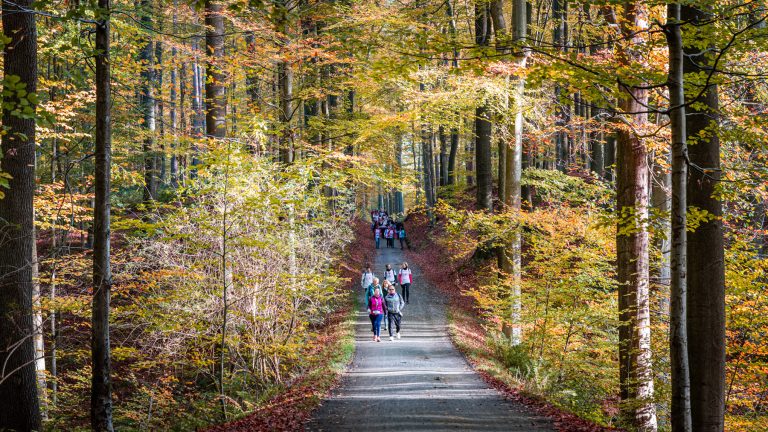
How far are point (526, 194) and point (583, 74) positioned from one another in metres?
16.9

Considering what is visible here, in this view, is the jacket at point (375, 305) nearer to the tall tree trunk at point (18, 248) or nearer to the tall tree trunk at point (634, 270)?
the tall tree trunk at point (634, 270)

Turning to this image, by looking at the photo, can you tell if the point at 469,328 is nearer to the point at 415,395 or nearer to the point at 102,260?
the point at 415,395

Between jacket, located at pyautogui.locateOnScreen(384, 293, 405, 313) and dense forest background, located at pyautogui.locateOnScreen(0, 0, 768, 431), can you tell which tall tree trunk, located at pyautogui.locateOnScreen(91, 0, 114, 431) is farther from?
jacket, located at pyautogui.locateOnScreen(384, 293, 405, 313)

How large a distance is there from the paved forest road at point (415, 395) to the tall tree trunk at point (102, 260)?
9.40 feet

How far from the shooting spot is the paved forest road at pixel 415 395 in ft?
26.8

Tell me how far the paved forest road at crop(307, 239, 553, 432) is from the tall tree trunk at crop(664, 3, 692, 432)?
3.13 m

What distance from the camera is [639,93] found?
26.9ft

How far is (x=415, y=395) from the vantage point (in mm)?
9938

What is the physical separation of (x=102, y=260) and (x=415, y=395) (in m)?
5.83

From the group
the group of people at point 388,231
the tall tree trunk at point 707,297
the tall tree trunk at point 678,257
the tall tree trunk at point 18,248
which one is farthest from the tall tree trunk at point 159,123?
the group of people at point 388,231

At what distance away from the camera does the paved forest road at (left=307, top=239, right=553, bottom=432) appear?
26.8ft

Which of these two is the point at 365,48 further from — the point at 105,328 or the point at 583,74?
the point at 105,328

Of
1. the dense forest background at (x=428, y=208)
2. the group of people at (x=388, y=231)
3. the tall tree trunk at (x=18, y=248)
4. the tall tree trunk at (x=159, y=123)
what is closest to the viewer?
the dense forest background at (x=428, y=208)

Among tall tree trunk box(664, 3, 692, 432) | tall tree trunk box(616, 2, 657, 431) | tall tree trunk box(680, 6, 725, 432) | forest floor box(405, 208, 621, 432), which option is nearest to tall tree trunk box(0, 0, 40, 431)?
forest floor box(405, 208, 621, 432)
